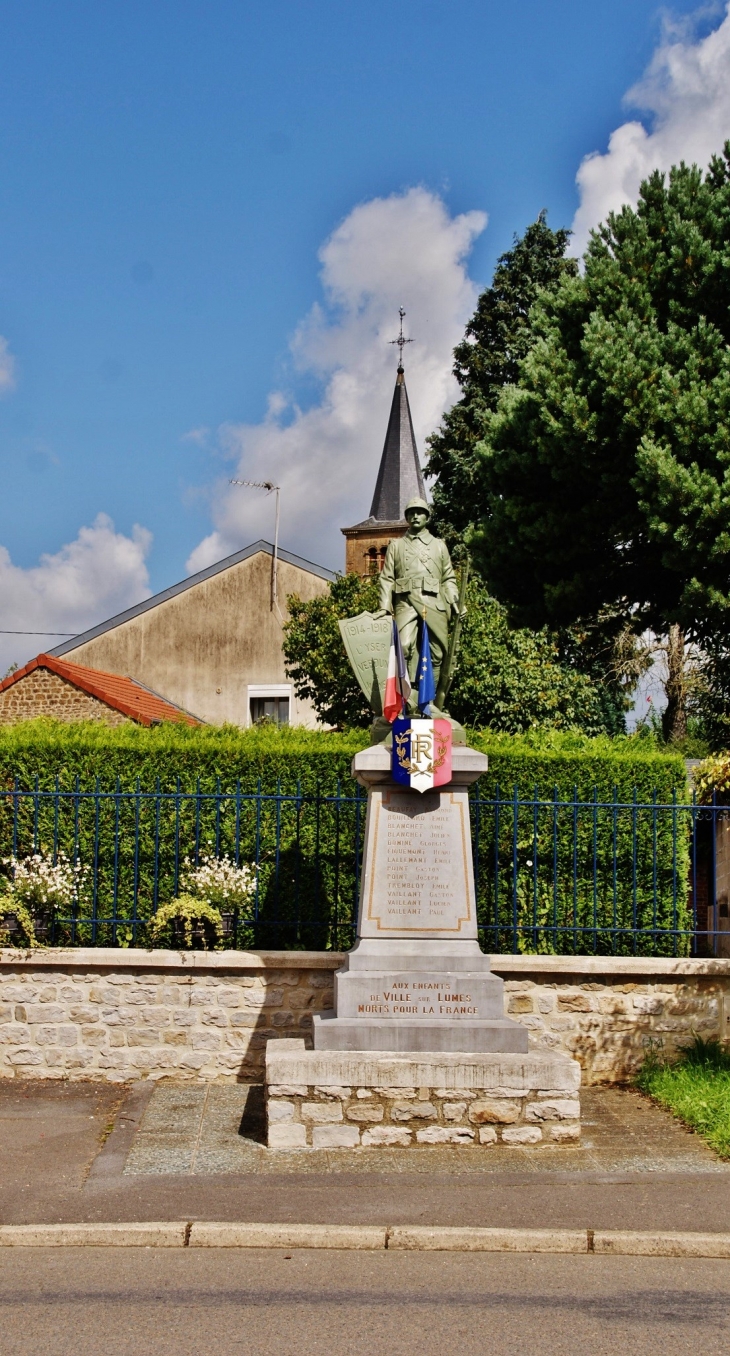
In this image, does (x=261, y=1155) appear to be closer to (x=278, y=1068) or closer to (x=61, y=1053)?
(x=278, y=1068)

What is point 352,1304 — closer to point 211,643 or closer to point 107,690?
point 107,690

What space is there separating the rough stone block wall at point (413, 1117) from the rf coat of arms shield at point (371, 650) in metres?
2.44

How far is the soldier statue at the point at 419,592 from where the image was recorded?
317 inches

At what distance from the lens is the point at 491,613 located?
61.5 feet

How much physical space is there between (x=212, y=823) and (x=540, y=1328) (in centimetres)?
539

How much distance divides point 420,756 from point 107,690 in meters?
13.7

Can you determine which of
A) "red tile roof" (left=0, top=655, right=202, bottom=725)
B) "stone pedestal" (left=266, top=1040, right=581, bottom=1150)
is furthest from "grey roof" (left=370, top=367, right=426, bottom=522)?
"stone pedestal" (left=266, top=1040, right=581, bottom=1150)

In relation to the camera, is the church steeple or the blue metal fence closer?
the blue metal fence

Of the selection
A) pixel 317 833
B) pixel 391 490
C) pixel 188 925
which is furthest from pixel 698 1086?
pixel 391 490

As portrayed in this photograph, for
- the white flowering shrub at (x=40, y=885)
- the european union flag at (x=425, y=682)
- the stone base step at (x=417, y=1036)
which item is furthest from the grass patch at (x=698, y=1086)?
the white flowering shrub at (x=40, y=885)

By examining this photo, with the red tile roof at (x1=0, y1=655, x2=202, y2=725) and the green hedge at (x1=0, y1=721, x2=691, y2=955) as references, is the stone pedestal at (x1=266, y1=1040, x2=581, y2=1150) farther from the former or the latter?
the red tile roof at (x1=0, y1=655, x2=202, y2=725)

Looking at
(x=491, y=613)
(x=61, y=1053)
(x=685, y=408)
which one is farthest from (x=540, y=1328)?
(x=491, y=613)

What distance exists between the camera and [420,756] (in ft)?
24.6

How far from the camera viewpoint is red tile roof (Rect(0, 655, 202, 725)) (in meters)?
19.1
